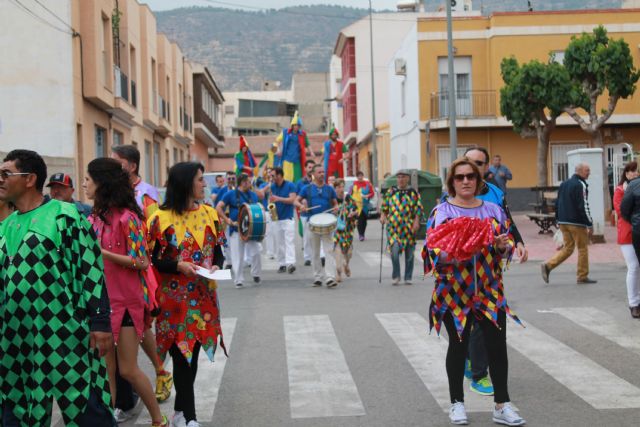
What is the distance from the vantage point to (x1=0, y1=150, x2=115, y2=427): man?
4422 millimetres

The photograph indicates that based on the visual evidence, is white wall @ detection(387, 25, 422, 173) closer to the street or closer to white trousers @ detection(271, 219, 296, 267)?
white trousers @ detection(271, 219, 296, 267)

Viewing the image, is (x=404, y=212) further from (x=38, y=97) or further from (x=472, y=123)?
(x=472, y=123)

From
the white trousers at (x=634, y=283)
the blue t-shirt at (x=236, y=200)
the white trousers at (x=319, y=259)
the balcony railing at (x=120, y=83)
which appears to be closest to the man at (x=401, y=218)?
the white trousers at (x=319, y=259)

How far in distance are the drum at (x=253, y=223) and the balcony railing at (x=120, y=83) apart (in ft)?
45.5

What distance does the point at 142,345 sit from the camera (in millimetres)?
6672

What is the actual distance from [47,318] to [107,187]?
4.78 feet

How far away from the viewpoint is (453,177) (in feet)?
20.9

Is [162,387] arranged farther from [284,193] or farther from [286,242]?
[284,193]

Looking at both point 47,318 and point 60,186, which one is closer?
point 47,318

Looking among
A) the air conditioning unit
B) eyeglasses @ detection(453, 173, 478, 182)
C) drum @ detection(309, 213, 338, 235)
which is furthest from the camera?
the air conditioning unit

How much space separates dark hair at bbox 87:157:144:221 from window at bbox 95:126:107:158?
2117 centimetres

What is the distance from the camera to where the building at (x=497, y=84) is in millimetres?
35906

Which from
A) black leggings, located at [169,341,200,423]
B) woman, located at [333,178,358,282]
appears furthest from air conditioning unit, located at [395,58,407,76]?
black leggings, located at [169,341,200,423]

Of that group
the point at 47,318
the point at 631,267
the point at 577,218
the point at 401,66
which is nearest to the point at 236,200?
the point at 577,218
